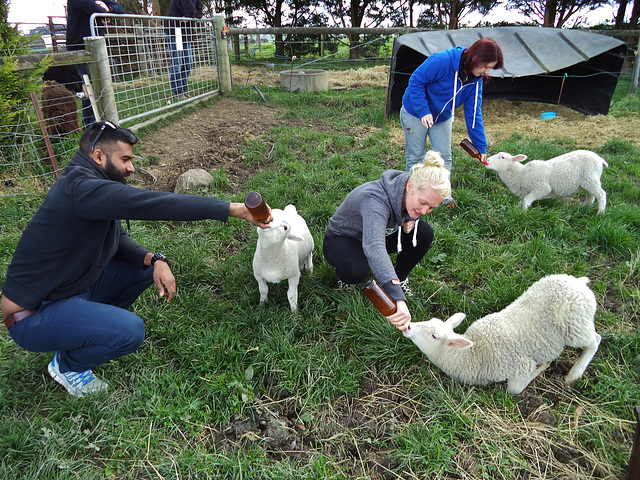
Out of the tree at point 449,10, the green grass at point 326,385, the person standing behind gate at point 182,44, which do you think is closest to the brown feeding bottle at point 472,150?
the green grass at point 326,385

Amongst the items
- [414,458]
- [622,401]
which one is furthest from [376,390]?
[622,401]

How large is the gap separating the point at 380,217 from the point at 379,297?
0.64 meters

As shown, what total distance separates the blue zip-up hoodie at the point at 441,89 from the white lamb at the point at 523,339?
245 centimetres

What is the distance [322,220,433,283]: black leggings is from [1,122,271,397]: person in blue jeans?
93 centimetres

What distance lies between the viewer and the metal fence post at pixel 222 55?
959cm

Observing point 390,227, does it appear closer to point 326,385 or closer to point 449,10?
point 326,385

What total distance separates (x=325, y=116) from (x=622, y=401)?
7355mm

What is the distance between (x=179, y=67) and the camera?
27.1 feet

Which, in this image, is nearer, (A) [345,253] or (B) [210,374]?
(B) [210,374]

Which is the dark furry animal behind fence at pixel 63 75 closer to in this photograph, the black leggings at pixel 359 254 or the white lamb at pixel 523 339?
the black leggings at pixel 359 254

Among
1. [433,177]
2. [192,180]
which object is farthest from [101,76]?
[433,177]

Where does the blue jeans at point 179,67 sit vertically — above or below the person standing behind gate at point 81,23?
below

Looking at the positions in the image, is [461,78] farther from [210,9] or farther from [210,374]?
[210,9]

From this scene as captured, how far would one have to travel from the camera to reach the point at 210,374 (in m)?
2.65
